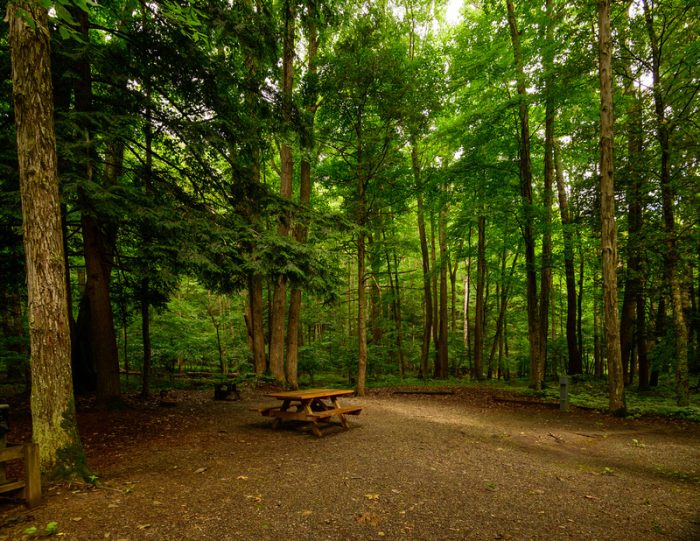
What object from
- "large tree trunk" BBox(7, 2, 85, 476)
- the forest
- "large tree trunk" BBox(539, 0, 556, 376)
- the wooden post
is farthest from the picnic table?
"large tree trunk" BBox(539, 0, 556, 376)

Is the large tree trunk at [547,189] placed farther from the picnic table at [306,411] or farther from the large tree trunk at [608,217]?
the picnic table at [306,411]

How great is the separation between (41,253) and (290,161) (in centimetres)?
935

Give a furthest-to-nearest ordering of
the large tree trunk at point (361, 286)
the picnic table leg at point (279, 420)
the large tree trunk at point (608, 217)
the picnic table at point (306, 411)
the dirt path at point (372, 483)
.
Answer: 1. the large tree trunk at point (361, 286)
2. the large tree trunk at point (608, 217)
3. the picnic table leg at point (279, 420)
4. the picnic table at point (306, 411)
5. the dirt path at point (372, 483)

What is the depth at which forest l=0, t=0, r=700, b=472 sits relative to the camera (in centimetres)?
493

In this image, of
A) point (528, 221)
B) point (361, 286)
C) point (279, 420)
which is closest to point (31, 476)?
point (279, 420)

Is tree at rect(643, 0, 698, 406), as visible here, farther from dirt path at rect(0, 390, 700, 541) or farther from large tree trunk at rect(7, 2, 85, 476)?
large tree trunk at rect(7, 2, 85, 476)

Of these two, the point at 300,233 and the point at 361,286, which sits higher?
the point at 300,233

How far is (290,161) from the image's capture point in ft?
40.3

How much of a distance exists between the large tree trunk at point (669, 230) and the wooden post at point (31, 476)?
12.5 meters

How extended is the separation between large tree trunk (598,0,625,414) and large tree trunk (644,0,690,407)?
4.29ft

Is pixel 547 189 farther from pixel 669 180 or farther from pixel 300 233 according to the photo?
pixel 300 233

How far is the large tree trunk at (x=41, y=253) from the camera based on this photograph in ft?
12.3

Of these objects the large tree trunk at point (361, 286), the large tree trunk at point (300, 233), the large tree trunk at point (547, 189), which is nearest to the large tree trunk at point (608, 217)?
the large tree trunk at point (547, 189)

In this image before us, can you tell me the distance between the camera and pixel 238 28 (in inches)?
238
